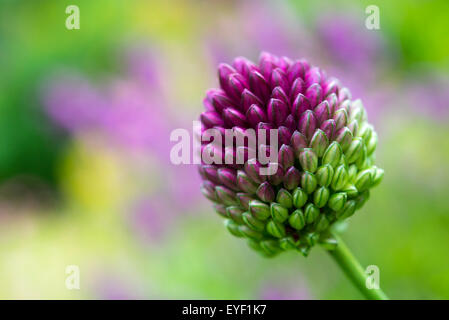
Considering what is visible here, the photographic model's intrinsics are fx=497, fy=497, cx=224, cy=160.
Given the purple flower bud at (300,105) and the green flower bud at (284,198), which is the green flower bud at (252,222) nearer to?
the green flower bud at (284,198)

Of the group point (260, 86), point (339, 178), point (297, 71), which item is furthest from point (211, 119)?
point (339, 178)

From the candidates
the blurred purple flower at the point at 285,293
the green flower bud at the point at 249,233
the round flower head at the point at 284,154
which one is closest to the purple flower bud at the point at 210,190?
the round flower head at the point at 284,154

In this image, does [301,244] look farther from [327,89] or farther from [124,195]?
[124,195]

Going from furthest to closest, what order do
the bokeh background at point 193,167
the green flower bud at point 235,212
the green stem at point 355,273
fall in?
the bokeh background at point 193,167 < the green flower bud at point 235,212 < the green stem at point 355,273

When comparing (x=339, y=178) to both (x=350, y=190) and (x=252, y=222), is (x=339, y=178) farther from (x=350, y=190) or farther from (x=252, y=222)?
(x=252, y=222)

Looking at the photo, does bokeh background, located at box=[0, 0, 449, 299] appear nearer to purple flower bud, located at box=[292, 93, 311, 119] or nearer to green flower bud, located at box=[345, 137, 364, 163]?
green flower bud, located at box=[345, 137, 364, 163]
